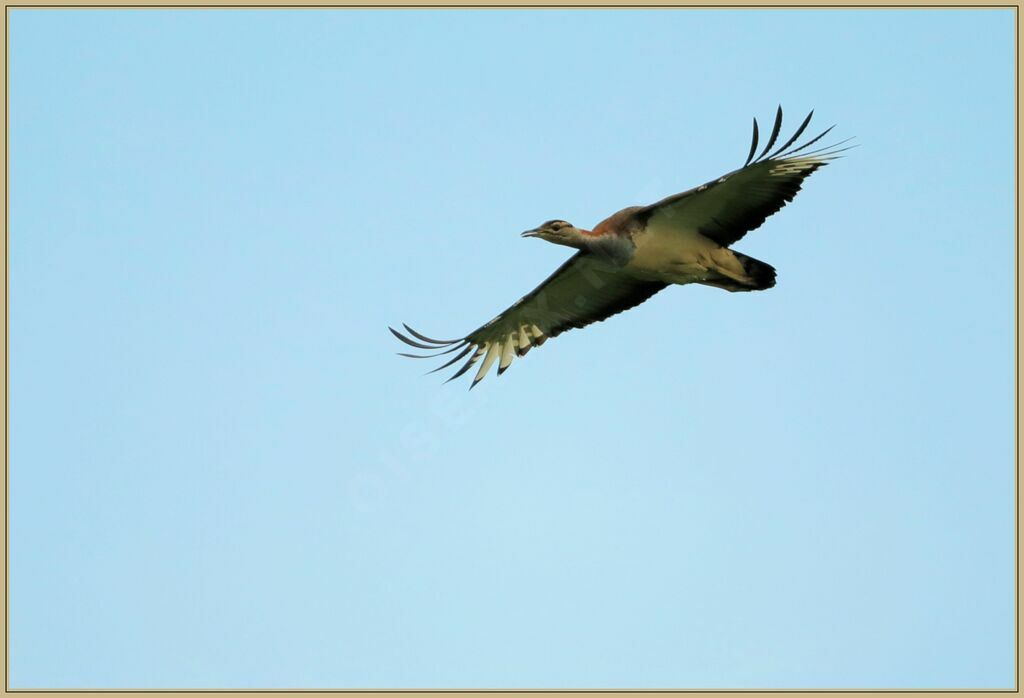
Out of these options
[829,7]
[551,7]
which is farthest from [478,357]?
[829,7]

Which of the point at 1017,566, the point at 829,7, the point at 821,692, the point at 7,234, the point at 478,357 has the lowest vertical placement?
the point at 821,692

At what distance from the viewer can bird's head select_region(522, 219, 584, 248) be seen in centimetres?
2383

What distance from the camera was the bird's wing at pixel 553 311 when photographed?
25453 millimetres

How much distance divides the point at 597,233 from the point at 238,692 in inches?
315

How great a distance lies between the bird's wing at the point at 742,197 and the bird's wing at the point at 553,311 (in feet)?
5.06

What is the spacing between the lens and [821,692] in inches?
878

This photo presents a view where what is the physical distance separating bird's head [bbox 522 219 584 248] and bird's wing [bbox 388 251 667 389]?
0.62 m

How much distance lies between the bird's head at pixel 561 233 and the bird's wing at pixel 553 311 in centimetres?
62

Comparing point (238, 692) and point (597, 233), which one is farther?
point (597, 233)

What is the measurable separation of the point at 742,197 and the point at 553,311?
427 cm

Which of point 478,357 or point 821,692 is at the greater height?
point 478,357

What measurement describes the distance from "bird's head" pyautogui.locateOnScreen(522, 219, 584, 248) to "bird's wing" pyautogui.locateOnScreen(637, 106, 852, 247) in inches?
36.8

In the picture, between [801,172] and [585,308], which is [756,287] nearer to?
[801,172]

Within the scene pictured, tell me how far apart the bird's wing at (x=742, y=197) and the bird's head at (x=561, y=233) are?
3.07ft
